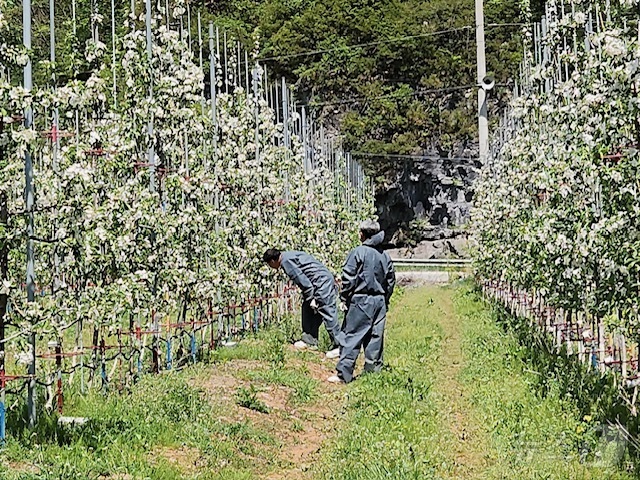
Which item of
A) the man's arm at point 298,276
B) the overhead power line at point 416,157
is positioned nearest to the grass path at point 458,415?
the man's arm at point 298,276

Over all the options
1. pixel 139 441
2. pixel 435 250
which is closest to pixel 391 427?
pixel 139 441

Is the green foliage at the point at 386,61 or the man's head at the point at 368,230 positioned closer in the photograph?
the man's head at the point at 368,230

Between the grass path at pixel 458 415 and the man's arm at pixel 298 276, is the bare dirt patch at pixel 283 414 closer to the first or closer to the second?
the grass path at pixel 458 415

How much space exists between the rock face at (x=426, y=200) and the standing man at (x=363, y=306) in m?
24.1

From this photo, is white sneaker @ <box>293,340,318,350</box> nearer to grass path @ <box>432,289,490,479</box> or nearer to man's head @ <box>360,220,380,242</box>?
grass path @ <box>432,289,490,479</box>

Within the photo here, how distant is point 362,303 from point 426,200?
25498 millimetres

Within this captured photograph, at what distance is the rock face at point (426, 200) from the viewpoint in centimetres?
3388

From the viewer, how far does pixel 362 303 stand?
956 cm

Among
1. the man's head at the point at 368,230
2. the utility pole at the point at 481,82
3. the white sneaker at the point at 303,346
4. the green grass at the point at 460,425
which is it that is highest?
the utility pole at the point at 481,82

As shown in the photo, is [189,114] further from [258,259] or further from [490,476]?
[490,476]

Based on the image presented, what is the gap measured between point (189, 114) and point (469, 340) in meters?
5.54

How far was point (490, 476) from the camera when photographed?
579cm

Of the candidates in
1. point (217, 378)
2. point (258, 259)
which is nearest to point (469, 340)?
point (258, 259)

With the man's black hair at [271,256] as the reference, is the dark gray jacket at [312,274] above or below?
below
